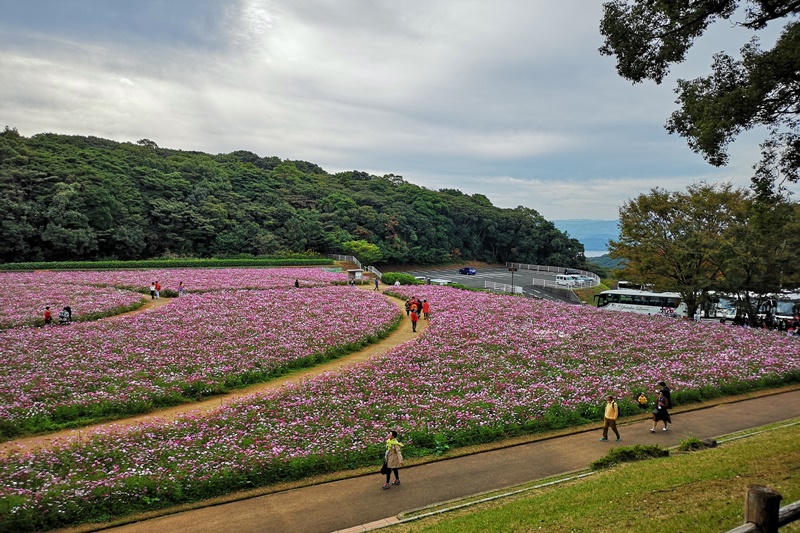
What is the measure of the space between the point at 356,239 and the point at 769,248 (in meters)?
50.4

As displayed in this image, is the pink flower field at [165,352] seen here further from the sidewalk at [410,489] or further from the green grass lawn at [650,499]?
the green grass lawn at [650,499]

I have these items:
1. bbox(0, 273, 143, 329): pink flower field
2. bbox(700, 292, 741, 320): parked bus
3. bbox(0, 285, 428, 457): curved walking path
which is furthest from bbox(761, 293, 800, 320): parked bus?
bbox(0, 273, 143, 329): pink flower field

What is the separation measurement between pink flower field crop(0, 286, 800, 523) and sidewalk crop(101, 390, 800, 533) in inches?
26.0

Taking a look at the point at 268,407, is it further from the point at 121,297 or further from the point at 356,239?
the point at 356,239

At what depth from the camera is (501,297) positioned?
1346 inches

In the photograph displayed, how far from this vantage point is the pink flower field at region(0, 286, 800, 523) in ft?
31.3

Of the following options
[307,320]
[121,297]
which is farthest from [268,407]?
[121,297]

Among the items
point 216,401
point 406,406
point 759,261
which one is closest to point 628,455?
point 406,406

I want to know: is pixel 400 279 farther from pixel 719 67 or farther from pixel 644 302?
pixel 719 67

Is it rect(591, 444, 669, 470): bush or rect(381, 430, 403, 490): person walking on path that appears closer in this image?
rect(381, 430, 403, 490): person walking on path

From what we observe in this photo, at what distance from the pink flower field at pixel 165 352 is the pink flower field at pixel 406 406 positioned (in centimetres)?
117

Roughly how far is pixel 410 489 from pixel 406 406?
12.7 ft

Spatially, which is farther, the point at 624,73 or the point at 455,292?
the point at 455,292

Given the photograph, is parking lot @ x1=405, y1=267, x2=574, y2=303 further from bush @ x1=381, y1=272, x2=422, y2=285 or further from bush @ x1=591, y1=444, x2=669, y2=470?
bush @ x1=591, y1=444, x2=669, y2=470
